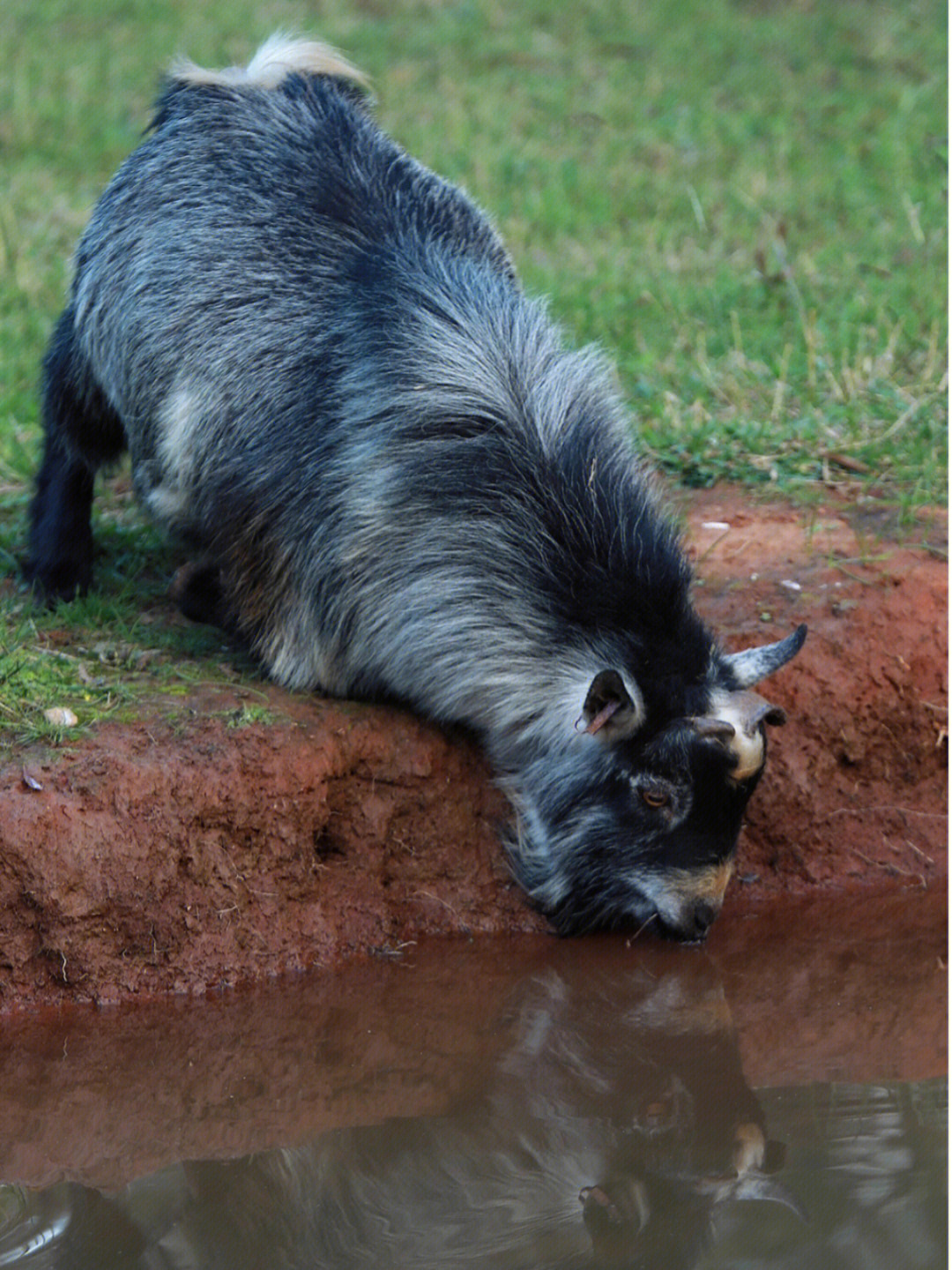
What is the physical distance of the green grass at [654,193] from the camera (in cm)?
645

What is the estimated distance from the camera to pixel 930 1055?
4324 millimetres

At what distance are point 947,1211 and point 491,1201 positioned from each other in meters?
0.97

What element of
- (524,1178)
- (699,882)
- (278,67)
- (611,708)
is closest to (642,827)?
(699,882)

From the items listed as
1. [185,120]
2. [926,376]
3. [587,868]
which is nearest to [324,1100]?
[587,868]

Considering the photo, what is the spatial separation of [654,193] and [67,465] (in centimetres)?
471

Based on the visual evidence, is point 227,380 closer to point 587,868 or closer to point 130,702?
point 130,702

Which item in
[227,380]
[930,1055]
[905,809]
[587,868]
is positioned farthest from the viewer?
[905,809]

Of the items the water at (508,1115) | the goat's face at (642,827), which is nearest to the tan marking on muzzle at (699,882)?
the goat's face at (642,827)

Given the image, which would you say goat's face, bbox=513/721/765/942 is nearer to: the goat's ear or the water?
the goat's ear

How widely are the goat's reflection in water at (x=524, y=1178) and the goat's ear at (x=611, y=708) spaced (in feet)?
2.61

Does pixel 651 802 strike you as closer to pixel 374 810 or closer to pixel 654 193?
pixel 374 810

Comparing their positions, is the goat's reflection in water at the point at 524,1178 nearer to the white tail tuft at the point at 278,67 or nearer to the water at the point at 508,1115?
the water at the point at 508,1115

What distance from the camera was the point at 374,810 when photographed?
480 cm

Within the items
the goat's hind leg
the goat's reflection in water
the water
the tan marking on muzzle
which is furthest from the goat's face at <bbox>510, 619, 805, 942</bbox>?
the goat's hind leg
